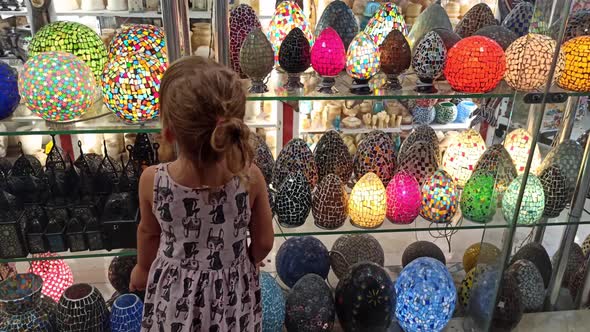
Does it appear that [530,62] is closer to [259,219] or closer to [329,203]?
[329,203]

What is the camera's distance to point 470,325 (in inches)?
72.3

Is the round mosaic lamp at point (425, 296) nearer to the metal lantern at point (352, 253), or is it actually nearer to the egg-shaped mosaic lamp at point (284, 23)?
the metal lantern at point (352, 253)

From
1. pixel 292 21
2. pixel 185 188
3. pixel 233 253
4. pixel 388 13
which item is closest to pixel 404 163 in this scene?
pixel 388 13

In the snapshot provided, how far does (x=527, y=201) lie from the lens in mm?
1688

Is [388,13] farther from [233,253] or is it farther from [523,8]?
[233,253]

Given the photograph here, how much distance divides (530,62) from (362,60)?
0.49 meters

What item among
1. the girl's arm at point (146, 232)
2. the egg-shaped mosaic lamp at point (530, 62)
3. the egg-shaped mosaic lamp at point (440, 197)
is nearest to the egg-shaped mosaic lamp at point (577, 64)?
the egg-shaped mosaic lamp at point (530, 62)

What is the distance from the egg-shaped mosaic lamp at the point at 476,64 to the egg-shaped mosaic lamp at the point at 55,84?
1028 mm

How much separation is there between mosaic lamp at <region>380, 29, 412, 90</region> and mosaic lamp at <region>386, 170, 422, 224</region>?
349 millimetres

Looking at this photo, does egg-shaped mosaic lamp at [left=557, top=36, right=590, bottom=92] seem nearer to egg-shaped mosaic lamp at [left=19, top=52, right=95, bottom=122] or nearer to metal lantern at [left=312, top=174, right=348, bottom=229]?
metal lantern at [left=312, top=174, right=348, bottom=229]

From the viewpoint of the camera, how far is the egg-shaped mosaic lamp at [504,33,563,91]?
56.3 inches

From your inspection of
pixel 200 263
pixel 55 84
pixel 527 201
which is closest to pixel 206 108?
pixel 200 263

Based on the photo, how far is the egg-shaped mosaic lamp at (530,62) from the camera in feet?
4.69

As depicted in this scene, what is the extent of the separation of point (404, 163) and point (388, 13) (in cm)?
51
